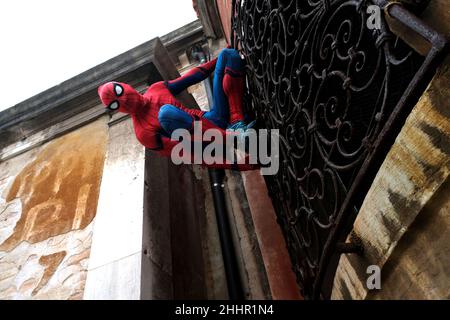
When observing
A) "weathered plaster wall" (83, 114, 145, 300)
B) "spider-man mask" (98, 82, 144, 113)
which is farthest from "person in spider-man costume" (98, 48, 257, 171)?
"weathered plaster wall" (83, 114, 145, 300)

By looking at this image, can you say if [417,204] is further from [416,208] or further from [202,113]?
[202,113]

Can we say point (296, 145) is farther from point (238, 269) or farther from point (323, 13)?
point (238, 269)

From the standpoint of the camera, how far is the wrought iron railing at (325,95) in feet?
4.34

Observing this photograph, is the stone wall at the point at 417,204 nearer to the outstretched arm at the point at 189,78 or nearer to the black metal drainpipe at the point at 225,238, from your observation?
the black metal drainpipe at the point at 225,238

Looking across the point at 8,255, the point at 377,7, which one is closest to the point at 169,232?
the point at 8,255

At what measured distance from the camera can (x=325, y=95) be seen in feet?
6.34

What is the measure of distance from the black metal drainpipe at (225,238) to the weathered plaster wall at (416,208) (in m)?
1.69

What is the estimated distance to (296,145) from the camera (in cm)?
207

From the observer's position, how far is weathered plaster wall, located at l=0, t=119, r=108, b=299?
8.70 ft

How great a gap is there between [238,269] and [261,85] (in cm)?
172

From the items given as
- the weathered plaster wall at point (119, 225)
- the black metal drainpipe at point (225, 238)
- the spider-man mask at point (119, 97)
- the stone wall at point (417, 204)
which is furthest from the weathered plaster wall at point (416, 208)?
the spider-man mask at point (119, 97)
